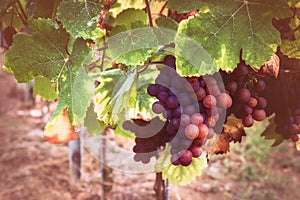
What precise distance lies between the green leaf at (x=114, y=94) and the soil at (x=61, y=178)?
5.49ft

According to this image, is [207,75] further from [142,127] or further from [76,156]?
[76,156]

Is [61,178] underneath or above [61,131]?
underneath

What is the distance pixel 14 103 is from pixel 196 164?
3.54 m

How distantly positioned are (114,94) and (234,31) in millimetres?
226

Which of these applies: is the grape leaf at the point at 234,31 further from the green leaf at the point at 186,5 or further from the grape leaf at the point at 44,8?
the grape leaf at the point at 44,8

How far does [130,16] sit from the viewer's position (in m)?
0.96

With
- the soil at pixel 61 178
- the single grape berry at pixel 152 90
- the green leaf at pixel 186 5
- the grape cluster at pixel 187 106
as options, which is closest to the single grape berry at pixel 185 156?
the grape cluster at pixel 187 106

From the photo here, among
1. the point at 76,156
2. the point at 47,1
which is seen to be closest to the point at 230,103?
the point at 47,1

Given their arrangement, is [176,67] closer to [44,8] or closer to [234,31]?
[234,31]

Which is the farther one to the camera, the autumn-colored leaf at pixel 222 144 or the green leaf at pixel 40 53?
the autumn-colored leaf at pixel 222 144

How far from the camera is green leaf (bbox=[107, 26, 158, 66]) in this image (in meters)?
0.69

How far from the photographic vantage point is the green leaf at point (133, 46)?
0.69 meters

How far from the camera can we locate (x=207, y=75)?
2.31ft

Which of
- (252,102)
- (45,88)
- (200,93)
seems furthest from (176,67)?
(45,88)
